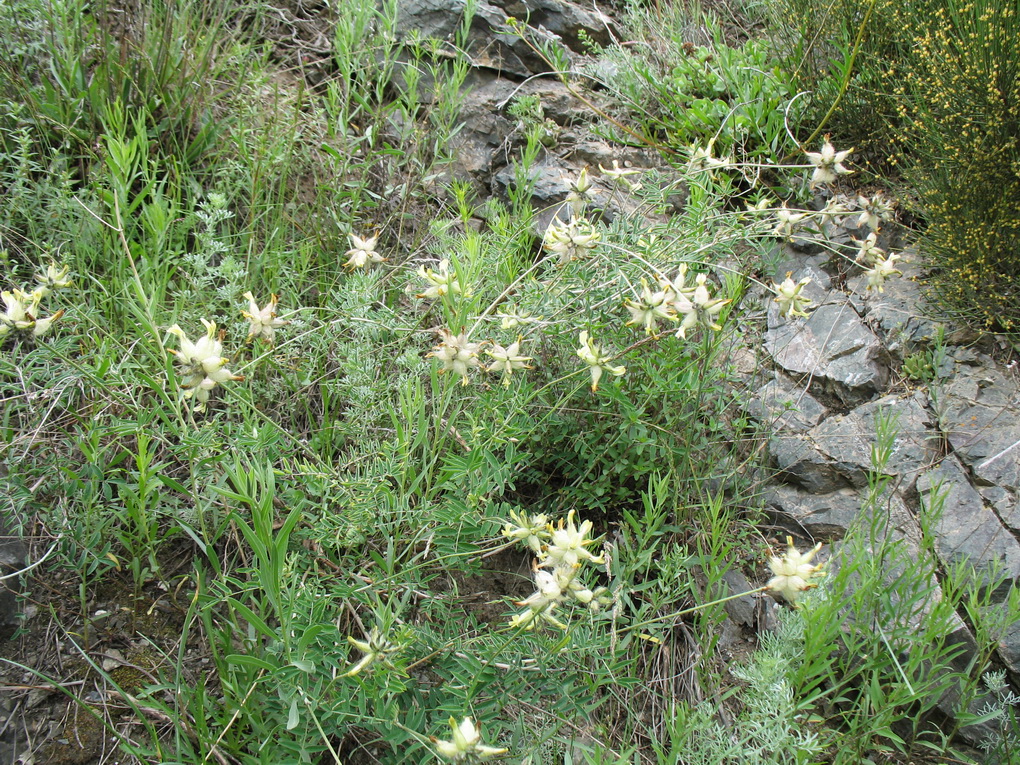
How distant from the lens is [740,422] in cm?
222

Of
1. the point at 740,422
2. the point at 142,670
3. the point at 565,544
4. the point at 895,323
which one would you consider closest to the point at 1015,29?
the point at 895,323

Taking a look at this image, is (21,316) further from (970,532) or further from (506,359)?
(970,532)

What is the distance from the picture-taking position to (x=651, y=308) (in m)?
1.76

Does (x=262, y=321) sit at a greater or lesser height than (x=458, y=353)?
lesser

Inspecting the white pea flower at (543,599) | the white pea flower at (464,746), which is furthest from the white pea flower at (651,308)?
the white pea flower at (464,746)

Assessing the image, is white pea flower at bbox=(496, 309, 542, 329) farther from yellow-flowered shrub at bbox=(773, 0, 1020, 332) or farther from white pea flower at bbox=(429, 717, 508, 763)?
yellow-flowered shrub at bbox=(773, 0, 1020, 332)

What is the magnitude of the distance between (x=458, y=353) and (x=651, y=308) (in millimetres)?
503

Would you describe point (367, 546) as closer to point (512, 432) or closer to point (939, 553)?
point (512, 432)

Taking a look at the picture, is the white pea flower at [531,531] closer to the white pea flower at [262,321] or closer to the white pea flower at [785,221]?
the white pea flower at [262,321]

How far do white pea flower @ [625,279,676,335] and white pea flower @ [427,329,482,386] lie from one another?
41cm

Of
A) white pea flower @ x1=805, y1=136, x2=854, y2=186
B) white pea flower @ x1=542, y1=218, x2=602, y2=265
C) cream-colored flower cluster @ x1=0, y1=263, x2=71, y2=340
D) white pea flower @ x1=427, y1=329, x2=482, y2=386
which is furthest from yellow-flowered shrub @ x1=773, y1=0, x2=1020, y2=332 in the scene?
cream-colored flower cluster @ x1=0, y1=263, x2=71, y2=340

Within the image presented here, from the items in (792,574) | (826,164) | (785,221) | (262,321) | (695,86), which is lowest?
(262,321)

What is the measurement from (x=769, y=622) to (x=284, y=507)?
1464 millimetres

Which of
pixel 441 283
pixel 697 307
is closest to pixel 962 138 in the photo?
pixel 697 307
